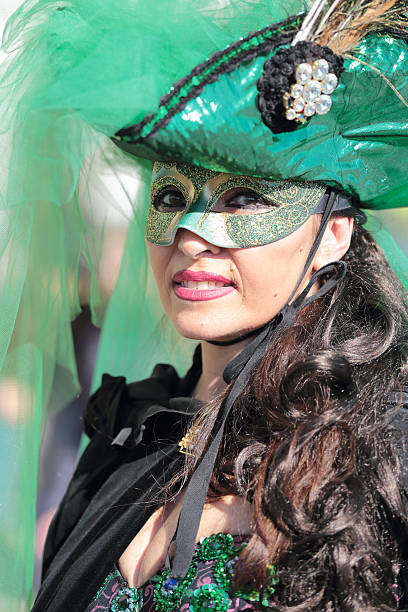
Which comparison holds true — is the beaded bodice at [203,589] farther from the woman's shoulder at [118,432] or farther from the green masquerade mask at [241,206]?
the green masquerade mask at [241,206]

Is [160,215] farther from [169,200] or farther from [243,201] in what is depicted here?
[243,201]

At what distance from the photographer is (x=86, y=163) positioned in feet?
5.62

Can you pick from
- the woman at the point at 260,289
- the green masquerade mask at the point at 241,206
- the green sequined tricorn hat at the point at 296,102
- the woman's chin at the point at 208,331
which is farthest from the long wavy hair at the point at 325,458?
the green sequined tricorn hat at the point at 296,102

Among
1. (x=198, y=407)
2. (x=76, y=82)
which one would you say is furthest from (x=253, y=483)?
(x=76, y=82)

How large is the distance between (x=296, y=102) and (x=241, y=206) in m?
0.25

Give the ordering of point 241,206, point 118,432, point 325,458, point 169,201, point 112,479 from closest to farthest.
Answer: point 325,458 → point 241,206 → point 169,201 → point 112,479 → point 118,432

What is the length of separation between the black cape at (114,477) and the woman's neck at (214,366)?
92mm

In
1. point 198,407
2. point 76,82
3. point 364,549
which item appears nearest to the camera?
point 364,549

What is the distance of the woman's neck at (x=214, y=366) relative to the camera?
5.50ft

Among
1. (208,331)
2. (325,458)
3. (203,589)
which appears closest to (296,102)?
(208,331)

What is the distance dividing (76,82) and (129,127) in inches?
5.2

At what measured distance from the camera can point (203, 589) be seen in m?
1.21

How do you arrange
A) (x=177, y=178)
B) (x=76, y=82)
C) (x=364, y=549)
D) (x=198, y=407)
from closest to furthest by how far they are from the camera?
(x=364, y=549) < (x=76, y=82) < (x=177, y=178) < (x=198, y=407)

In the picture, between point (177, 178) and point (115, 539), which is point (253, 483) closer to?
point (115, 539)
